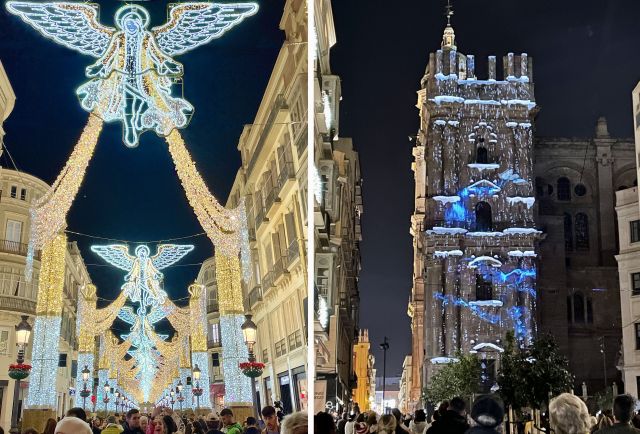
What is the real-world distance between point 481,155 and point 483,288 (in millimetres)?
6729

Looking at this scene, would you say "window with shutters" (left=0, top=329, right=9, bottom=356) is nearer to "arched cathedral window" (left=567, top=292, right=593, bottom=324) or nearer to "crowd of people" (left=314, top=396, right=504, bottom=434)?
"crowd of people" (left=314, top=396, right=504, bottom=434)

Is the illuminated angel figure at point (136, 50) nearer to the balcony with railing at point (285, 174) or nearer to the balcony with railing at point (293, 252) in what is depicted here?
the balcony with railing at point (285, 174)

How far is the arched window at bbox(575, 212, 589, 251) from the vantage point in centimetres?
4853

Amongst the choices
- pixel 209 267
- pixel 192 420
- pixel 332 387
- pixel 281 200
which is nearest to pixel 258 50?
pixel 281 200

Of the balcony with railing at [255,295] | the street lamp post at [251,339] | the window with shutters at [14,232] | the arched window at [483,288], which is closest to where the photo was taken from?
the window with shutters at [14,232]

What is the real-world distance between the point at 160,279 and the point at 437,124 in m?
40.4

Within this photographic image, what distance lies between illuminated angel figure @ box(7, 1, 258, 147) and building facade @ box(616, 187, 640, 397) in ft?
109

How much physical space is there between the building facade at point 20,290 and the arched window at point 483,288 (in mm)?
39346

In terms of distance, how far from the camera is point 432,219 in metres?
45.6

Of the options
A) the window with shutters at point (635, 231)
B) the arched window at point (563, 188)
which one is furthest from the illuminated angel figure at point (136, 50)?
the arched window at point (563, 188)

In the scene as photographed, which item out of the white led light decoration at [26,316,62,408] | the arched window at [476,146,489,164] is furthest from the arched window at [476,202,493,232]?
the white led light decoration at [26,316,62,408]

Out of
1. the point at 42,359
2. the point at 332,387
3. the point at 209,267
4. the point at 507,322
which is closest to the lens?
the point at 42,359

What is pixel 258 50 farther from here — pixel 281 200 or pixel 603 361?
pixel 603 361

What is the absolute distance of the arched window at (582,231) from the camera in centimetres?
4853
